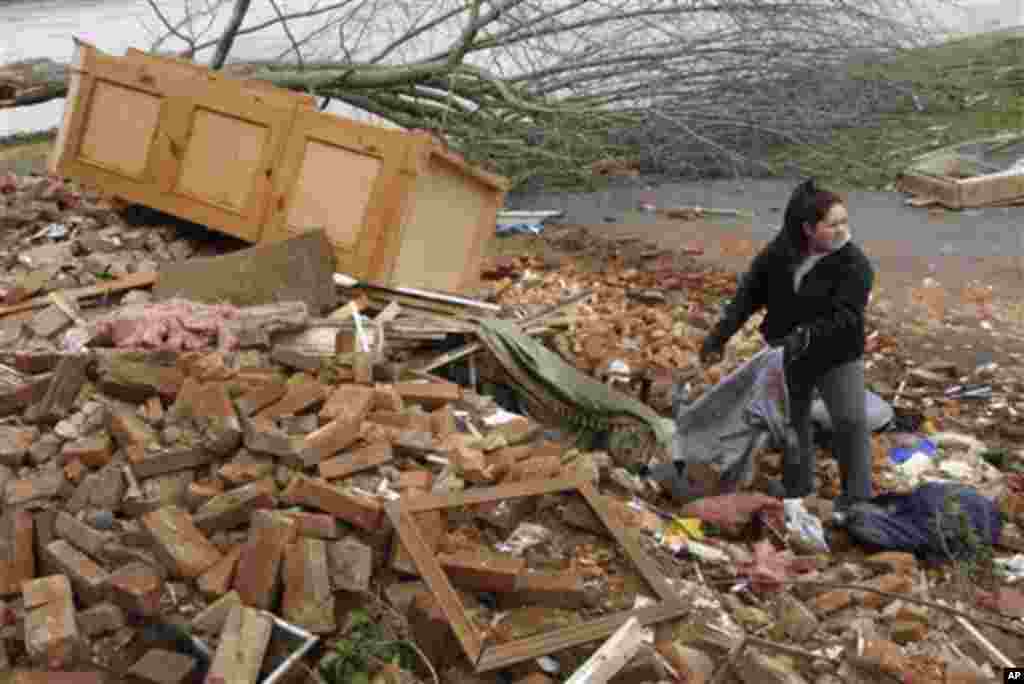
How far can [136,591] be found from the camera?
335 cm

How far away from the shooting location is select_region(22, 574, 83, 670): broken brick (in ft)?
10.6

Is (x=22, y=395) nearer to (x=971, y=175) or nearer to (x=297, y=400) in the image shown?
(x=297, y=400)

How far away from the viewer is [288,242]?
5656mm

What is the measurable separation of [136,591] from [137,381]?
1.10m

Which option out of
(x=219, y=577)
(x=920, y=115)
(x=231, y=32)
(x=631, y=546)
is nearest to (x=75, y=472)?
(x=219, y=577)

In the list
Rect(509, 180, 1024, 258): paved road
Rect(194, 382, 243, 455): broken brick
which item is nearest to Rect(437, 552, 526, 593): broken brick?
Rect(194, 382, 243, 455): broken brick

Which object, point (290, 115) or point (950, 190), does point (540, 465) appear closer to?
point (290, 115)

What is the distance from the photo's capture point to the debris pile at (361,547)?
3322 millimetres

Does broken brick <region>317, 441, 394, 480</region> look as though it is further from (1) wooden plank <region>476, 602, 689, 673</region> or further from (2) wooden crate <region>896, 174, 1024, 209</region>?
(2) wooden crate <region>896, 174, 1024, 209</region>

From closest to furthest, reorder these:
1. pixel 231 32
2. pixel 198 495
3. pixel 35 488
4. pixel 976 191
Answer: pixel 198 495 < pixel 35 488 < pixel 231 32 < pixel 976 191

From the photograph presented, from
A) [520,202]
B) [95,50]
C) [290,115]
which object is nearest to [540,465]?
[290,115]

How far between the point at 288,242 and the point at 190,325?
0.99 meters

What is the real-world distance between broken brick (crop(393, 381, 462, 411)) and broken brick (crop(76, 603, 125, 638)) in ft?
5.04

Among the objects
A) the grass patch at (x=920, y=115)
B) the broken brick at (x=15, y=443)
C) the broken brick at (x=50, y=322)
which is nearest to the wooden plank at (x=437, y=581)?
the broken brick at (x=15, y=443)
